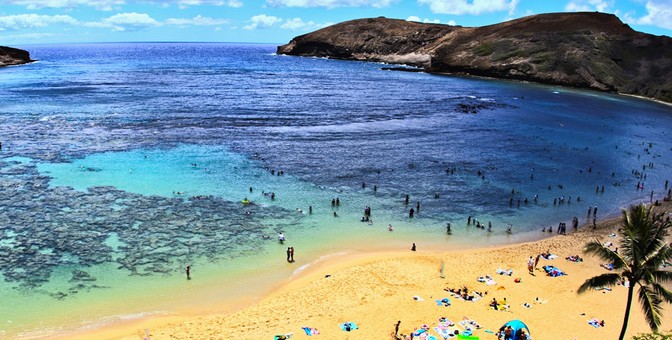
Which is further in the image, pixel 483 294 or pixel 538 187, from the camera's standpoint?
pixel 538 187

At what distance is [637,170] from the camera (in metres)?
66.4

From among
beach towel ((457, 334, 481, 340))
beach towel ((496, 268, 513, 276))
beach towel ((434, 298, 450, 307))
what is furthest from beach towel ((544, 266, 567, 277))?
beach towel ((457, 334, 481, 340))

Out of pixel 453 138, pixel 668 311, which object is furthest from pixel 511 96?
pixel 668 311

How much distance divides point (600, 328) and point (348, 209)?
25034 mm

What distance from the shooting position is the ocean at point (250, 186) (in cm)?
3438

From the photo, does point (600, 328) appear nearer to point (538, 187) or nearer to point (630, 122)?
point (538, 187)

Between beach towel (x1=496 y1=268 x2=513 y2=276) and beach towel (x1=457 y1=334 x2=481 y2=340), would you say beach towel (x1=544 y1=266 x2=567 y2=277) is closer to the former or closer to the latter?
beach towel (x1=496 y1=268 x2=513 y2=276)

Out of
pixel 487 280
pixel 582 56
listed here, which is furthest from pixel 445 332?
pixel 582 56

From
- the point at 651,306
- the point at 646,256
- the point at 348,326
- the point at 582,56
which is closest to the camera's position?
the point at 651,306

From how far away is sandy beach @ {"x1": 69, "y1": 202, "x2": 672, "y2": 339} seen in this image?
28359 mm

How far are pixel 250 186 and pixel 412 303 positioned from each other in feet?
92.0

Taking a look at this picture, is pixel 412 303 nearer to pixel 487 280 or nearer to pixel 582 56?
pixel 487 280

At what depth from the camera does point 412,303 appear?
31719 mm

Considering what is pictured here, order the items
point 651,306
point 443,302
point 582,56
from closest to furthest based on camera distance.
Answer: point 651,306, point 443,302, point 582,56
